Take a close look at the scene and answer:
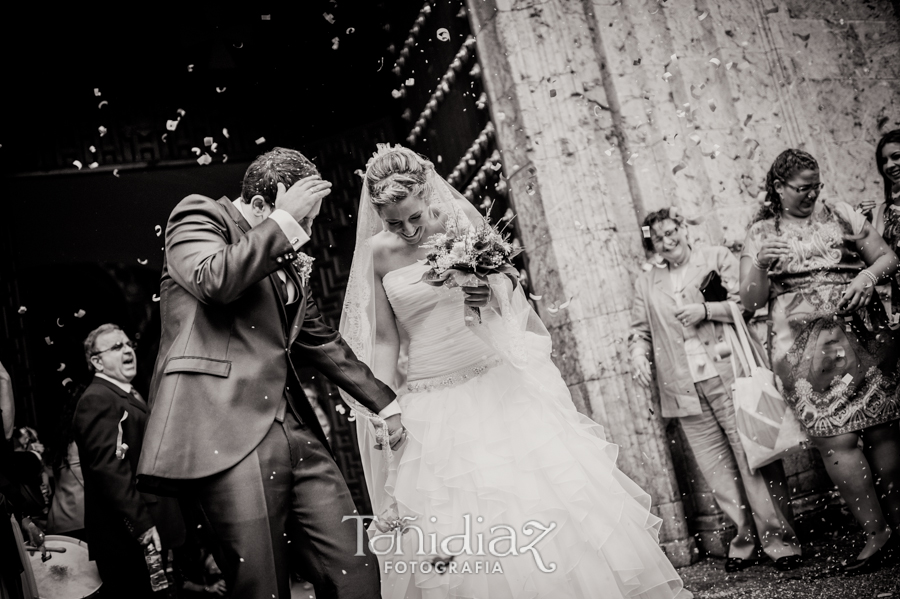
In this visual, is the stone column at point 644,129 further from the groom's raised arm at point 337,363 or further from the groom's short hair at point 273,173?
the groom's short hair at point 273,173

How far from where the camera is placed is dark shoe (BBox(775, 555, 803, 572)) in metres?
3.98

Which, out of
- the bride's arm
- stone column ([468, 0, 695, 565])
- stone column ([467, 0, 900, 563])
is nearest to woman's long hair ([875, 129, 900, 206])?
stone column ([467, 0, 900, 563])

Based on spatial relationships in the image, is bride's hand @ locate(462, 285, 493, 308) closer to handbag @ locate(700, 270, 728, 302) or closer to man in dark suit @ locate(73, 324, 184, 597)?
handbag @ locate(700, 270, 728, 302)

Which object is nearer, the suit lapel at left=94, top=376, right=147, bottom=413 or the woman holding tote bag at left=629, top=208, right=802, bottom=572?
the woman holding tote bag at left=629, top=208, right=802, bottom=572

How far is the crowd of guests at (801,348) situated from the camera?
386 cm


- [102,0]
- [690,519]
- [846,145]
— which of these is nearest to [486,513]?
[690,519]

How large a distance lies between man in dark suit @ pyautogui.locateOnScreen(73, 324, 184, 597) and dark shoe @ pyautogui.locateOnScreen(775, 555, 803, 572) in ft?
11.4

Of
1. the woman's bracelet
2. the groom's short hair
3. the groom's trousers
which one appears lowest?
the groom's trousers

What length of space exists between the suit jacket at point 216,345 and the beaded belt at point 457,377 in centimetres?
84

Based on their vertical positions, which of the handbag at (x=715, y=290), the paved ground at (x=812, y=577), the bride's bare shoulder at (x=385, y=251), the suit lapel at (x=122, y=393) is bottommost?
the paved ground at (x=812, y=577)

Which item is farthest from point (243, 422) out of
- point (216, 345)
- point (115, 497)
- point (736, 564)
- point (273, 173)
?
point (736, 564)

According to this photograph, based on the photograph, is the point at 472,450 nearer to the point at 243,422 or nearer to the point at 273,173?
the point at 243,422

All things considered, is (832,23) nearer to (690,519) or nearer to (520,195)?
(520,195)

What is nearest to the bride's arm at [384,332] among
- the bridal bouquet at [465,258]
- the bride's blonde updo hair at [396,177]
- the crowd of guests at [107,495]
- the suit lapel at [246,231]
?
the bride's blonde updo hair at [396,177]
